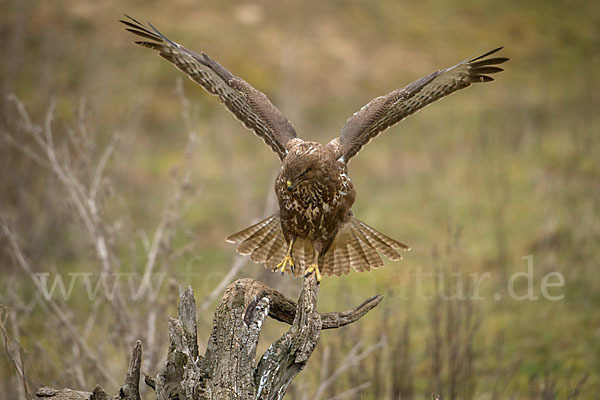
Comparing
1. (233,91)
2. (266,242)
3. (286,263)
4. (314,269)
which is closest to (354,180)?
(233,91)

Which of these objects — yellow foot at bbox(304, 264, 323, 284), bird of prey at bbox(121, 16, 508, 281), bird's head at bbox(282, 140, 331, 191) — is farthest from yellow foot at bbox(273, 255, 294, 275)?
bird's head at bbox(282, 140, 331, 191)

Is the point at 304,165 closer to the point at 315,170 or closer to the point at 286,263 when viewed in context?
the point at 315,170

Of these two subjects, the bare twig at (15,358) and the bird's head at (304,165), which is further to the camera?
the bird's head at (304,165)

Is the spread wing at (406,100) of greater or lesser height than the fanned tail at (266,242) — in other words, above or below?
above

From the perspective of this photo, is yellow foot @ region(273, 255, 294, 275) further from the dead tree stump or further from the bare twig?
the bare twig

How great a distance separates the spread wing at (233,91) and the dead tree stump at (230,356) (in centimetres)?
197

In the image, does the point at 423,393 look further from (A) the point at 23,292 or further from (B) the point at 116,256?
(A) the point at 23,292

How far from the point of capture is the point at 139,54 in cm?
1630

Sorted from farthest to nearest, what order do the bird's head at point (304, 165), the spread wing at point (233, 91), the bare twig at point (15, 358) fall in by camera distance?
the spread wing at point (233, 91)
the bird's head at point (304, 165)
the bare twig at point (15, 358)

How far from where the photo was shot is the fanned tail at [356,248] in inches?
206

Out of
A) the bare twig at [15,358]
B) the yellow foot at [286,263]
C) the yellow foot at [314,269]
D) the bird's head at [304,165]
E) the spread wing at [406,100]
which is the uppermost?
the spread wing at [406,100]

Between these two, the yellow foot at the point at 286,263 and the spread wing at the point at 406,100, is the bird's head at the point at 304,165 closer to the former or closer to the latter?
the spread wing at the point at 406,100

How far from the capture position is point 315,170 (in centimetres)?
464

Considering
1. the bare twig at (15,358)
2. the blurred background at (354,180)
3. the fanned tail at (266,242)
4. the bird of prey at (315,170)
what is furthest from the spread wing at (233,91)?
the bare twig at (15,358)
